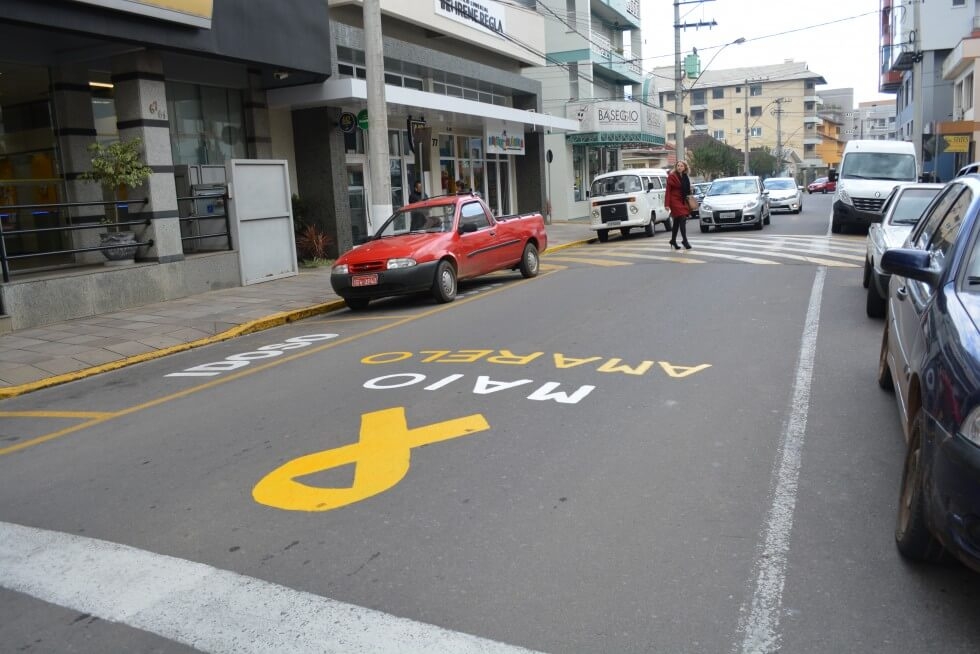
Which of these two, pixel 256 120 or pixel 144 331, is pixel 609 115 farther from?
pixel 144 331

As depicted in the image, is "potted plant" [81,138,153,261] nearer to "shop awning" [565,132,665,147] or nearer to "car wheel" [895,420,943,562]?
"car wheel" [895,420,943,562]

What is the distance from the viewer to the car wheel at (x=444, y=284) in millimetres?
12500

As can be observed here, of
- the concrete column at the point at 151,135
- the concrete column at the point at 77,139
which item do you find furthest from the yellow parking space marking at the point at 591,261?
the concrete column at the point at 77,139

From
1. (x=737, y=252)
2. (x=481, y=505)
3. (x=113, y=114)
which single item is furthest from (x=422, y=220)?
(x=481, y=505)

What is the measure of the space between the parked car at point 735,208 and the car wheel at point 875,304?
14356mm

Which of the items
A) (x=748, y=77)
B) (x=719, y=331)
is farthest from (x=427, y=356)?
(x=748, y=77)

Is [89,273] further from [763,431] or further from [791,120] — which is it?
[791,120]

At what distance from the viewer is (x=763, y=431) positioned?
18.4ft

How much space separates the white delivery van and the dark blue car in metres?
16.8

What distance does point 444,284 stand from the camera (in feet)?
41.5

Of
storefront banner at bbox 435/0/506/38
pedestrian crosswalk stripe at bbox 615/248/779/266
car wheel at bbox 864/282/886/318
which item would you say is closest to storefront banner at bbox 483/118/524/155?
storefront banner at bbox 435/0/506/38

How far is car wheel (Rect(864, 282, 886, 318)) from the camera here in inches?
376

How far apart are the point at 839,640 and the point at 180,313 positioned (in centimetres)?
1125

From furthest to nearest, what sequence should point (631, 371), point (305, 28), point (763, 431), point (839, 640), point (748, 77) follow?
1. point (748, 77)
2. point (305, 28)
3. point (631, 371)
4. point (763, 431)
5. point (839, 640)
